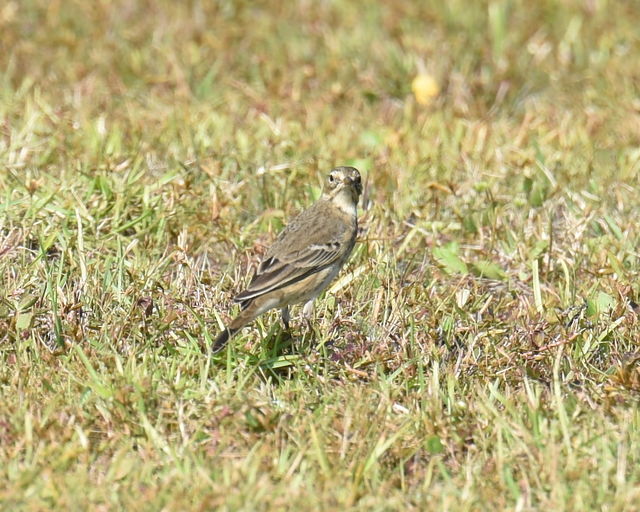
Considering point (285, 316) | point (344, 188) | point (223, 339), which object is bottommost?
point (285, 316)

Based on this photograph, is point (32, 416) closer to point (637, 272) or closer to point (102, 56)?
point (637, 272)

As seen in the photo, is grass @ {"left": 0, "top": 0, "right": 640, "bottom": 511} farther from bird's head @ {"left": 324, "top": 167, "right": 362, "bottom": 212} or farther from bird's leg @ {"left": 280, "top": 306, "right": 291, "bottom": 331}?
bird's head @ {"left": 324, "top": 167, "right": 362, "bottom": 212}

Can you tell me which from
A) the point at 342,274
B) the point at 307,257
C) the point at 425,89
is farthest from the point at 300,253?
the point at 425,89

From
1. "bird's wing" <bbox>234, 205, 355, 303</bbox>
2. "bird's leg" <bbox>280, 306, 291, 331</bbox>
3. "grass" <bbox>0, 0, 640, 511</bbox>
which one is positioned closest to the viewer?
"grass" <bbox>0, 0, 640, 511</bbox>

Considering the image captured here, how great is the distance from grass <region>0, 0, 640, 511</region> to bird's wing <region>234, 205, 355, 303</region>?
0.28 m

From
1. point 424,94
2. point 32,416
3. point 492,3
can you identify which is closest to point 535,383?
point 32,416

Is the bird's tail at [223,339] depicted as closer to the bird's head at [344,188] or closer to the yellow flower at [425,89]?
the bird's head at [344,188]

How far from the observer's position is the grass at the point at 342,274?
4988mm

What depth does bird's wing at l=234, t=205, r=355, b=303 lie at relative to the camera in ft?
20.1

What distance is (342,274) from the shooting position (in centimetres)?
697

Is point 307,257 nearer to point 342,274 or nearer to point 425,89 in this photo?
point 342,274

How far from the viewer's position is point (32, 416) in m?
5.10

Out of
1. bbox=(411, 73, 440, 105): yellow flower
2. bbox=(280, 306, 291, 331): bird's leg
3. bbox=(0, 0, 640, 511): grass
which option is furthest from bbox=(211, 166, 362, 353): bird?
bbox=(411, 73, 440, 105): yellow flower

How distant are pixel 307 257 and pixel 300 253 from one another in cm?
5
